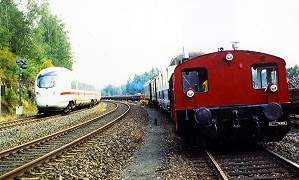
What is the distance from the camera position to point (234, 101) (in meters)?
6.71

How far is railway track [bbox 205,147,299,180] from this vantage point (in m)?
4.95

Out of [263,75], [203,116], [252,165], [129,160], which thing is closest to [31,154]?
[129,160]

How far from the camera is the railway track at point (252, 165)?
495 cm

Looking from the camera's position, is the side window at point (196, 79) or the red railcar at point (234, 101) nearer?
the red railcar at point (234, 101)

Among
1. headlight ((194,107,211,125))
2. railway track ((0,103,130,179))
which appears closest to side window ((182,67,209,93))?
headlight ((194,107,211,125))

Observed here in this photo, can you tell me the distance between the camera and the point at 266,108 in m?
6.37

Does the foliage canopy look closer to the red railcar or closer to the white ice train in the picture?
the white ice train

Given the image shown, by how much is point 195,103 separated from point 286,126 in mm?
2033

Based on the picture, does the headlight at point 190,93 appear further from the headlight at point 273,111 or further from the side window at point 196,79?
the headlight at point 273,111

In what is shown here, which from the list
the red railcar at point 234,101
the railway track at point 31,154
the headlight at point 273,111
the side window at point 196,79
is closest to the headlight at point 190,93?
the red railcar at point 234,101

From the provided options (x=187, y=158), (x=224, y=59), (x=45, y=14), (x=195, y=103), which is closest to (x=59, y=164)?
(x=187, y=158)

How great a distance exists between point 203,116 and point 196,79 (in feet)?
4.11

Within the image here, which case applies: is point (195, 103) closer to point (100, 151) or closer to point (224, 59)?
point (224, 59)

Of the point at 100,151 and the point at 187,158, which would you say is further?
the point at 100,151
